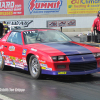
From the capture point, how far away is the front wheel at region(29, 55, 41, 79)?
7.26 meters

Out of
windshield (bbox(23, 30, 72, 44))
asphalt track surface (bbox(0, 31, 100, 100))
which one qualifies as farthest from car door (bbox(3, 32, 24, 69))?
asphalt track surface (bbox(0, 31, 100, 100))

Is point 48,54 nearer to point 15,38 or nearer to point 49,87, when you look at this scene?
point 49,87

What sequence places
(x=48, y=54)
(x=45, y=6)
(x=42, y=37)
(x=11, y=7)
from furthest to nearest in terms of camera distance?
(x=11, y=7) < (x=45, y=6) < (x=42, y=37) < (x=48, y=54)

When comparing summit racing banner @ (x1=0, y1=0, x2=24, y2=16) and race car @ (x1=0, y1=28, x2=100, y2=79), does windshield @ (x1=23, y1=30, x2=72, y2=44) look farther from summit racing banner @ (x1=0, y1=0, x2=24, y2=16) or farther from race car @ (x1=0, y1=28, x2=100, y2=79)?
summit racing banner @ (x1=0, y1=0, x2=24, y2=16)

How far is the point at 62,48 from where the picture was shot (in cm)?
730

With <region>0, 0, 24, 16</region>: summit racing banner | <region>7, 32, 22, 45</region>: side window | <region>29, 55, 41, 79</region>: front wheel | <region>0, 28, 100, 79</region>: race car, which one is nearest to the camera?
<region>0, 28, 100, 79</region>: race car

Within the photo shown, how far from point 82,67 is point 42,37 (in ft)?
5.75

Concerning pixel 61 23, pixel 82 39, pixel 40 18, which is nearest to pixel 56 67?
pixel 82 39

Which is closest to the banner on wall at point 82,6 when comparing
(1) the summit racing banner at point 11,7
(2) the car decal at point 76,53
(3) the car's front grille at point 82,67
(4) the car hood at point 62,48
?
(1) the summit racing banner at point 11,7

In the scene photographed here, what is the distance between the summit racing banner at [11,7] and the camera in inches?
1446

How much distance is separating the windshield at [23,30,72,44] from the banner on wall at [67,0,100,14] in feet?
92.5

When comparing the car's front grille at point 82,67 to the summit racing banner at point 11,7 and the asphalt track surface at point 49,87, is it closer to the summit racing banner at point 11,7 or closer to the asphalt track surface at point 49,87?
the asphalt track surface at point 49,87

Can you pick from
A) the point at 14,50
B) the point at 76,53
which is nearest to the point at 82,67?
the point at 76,53

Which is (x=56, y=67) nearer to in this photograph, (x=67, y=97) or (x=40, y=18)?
(x=67, y=97)
